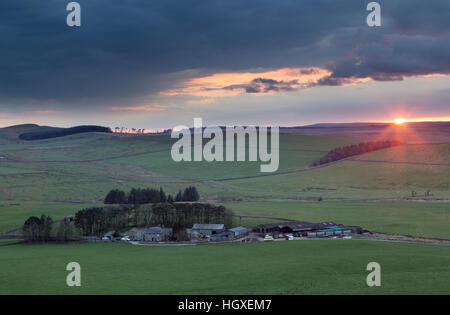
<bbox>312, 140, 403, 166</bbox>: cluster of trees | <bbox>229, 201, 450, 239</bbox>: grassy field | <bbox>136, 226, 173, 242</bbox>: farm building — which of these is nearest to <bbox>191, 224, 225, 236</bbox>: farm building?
<bbox>136, 226, 173, 242</bbox>: farm building

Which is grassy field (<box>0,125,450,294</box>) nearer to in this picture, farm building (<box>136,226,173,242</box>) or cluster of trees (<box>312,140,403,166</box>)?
farm building (<box>136,226,173,242</box>)

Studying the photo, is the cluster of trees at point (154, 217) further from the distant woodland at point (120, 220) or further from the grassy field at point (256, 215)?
the grassy field at point (256, 215)

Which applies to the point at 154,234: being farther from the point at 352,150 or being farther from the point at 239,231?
the point at 352,150

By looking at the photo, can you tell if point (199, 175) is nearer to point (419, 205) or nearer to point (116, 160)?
point (116, 160)

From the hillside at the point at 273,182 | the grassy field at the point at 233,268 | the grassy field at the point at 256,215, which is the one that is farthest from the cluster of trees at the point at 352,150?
the grassy field at the point at 233,268

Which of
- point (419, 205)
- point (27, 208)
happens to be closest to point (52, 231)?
point (27, 208)
